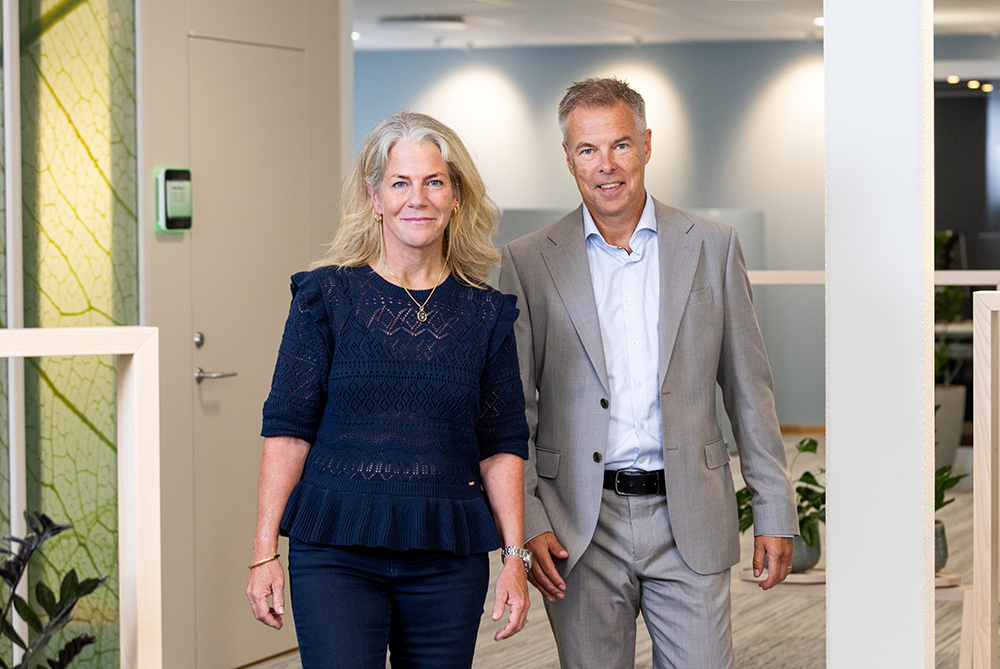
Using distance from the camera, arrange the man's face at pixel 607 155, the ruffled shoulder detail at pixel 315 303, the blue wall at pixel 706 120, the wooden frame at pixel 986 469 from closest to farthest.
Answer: the ruffled shoulder detail at pixel 315 303
the man's face at pixel 607 155
the wooden frame at pixel 986 469
the blue wall at pixel 706 120

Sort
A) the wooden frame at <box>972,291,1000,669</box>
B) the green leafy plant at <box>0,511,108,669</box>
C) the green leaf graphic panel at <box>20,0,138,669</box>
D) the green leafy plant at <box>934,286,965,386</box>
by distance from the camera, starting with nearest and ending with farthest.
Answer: the green leafy plant at <box>0,511,108,669</box>
the wooden frame at <box>972,291,1000,669</box>
the green leaf graphic panel at <box>20,0,138,669</box>
the green leafy plant at <box>934,286,965,386</box>

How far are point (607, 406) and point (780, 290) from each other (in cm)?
618

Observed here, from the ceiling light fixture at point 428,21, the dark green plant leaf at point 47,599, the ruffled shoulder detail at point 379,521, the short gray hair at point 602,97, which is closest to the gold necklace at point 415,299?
the ruffled shoulder detail at point 379,521

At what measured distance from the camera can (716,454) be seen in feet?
6.66

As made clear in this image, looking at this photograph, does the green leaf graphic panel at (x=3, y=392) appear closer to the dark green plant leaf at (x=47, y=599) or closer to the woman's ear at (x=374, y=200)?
the dark green plant leaf at (x=47, y=599)

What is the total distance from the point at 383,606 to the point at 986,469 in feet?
4.60

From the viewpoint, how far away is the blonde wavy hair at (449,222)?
1.79 meters

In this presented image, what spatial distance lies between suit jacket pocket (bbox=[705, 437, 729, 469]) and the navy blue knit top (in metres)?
0.47

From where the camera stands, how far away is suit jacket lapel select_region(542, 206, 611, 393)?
6.51ft

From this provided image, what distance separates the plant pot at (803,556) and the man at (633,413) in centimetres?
166

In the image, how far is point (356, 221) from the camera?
71.9 inches

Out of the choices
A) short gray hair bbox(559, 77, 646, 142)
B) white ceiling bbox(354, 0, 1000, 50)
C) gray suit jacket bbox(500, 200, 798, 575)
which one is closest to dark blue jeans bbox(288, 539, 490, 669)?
gray suit jacket bbox(500, 200, 798, 575)

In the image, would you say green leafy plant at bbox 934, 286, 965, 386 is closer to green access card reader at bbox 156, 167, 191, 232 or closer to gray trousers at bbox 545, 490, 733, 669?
green access card reader at bbox 156, 167, 191, 232

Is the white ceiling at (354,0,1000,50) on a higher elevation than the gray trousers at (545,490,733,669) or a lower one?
higher
